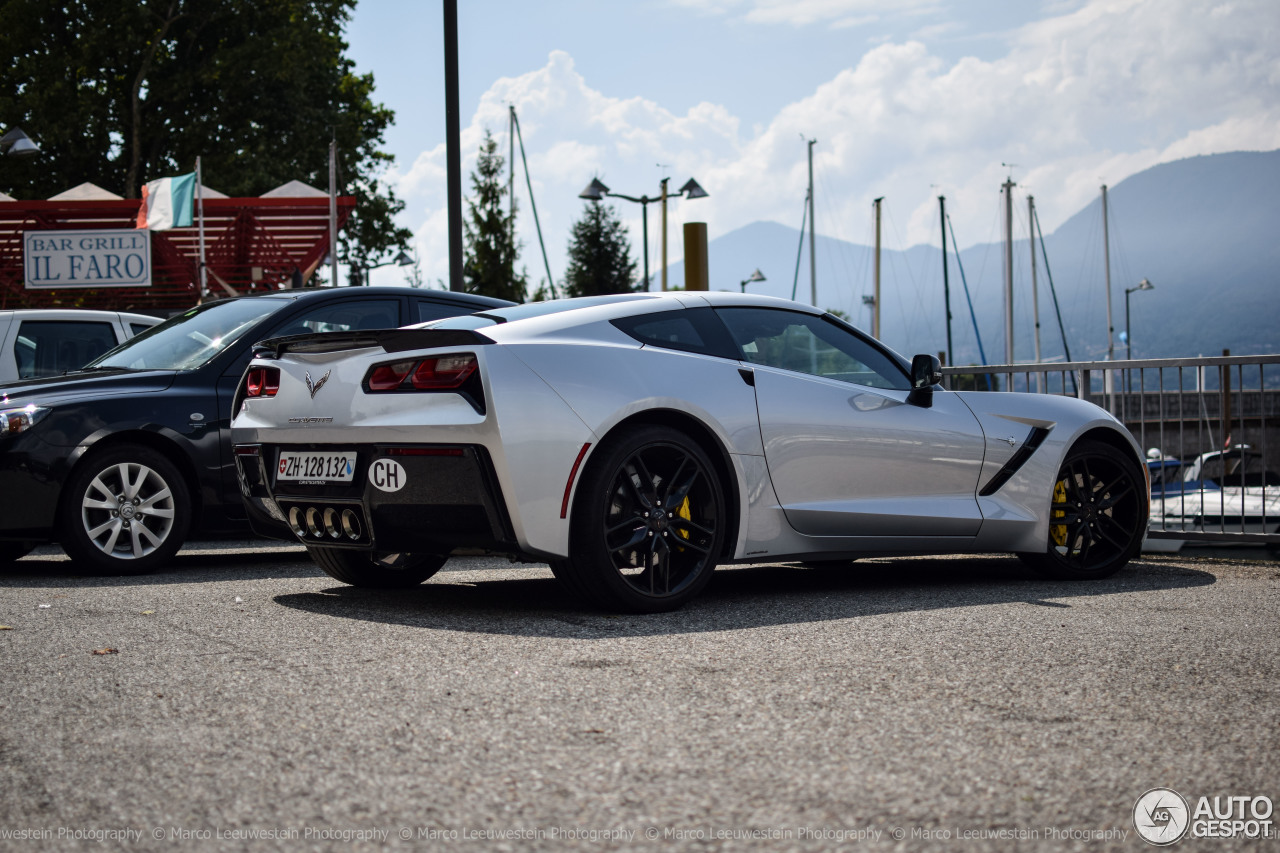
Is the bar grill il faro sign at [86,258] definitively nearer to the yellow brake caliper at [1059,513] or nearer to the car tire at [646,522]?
the yellow brake caliper at [1059,513]

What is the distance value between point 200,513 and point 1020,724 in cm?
519

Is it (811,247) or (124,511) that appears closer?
(124,511)

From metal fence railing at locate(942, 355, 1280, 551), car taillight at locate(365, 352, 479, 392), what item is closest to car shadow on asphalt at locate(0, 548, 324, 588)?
car taillight at locate(365, 352, 479, 392)

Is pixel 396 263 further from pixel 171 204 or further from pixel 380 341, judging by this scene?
pixel 380 341

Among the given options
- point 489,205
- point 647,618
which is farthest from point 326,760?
→ point 489,205

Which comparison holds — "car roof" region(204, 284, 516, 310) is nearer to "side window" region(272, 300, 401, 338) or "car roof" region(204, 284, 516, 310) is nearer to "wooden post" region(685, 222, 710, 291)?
"side window" region(272, 300, 401, 338)

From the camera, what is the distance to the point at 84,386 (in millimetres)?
7012

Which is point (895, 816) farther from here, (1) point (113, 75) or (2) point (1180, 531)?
(1) point (113, 75)

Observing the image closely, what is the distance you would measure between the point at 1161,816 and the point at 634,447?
107 inches

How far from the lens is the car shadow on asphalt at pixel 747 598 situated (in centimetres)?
485

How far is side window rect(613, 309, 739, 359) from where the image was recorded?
5320mm

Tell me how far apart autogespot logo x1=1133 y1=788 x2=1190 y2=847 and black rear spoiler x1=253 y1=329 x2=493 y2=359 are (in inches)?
113

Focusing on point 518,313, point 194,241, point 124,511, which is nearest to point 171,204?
point 194,241

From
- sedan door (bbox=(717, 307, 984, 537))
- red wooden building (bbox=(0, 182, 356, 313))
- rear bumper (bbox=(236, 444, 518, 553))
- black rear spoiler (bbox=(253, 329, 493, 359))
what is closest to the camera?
rear bumper (bbox=(236, 444, 518, 553))
